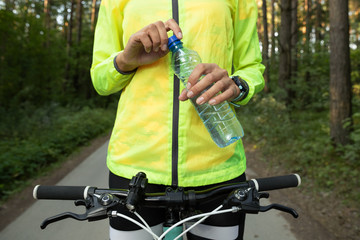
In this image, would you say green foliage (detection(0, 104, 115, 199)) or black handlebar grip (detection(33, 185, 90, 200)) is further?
green foliage (detection(0, 104, 115, 199))

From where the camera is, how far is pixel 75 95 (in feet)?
72.7

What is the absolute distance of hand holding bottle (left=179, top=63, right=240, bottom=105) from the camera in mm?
1077

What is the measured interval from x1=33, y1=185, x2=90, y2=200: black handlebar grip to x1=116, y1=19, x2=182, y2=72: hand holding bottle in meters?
0.56

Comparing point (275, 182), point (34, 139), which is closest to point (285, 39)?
point (34, 139)

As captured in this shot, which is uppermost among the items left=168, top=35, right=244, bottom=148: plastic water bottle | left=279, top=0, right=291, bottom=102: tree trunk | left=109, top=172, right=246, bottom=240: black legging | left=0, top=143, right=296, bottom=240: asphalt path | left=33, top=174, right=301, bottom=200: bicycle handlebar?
left=279, top=0, right=291, bottom=102: tree trunk

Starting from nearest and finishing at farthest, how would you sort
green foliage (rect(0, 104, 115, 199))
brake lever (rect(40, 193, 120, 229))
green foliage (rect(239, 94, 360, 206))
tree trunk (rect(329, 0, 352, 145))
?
brake lever (rect(40, 193, 120, 229))
green foliage (rect(239, 94, 360, 206))
tree trunk (rect(329, 0, 352, 145))
green foliage (rect(0, 104, 115, 199))

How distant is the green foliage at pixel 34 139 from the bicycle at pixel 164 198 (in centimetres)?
490

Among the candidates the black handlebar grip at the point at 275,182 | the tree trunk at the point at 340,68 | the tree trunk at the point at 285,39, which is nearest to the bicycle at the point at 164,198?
the black handlebar grip at the point at 275,182

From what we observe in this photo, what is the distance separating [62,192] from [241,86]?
86 cm

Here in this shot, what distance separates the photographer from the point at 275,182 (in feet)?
3.72

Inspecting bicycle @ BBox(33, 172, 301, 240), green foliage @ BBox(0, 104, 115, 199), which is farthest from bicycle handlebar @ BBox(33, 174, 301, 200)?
green foliage @ BBox(0, 104, 115, 199)

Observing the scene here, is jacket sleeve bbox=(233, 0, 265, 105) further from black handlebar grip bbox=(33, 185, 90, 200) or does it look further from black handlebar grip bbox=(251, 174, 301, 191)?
black handlebar grip bbox=(33, 185, 90, 200)

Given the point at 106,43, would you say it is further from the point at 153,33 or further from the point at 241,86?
the point at 241,86

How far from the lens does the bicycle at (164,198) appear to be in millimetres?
1008
